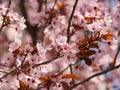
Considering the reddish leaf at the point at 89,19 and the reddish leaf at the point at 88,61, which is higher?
the reddish leaf at the point at 89,19

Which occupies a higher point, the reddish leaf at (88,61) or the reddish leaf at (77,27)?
the reddish leaf at (77,27)

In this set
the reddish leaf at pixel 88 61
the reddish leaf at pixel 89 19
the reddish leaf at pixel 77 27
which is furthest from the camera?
the reddish leaf at pixel 77 27

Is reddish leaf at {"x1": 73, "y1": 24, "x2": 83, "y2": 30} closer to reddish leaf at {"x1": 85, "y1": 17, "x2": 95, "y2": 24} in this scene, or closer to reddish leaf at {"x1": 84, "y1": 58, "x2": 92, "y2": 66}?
reddish leaf at {"x1": 85, "y1": 17, "x2": 95, "y2": 24}

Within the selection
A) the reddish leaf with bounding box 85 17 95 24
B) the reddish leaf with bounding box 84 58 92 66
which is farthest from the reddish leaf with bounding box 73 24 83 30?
the reddish leaf with bounding box 84 58 92 66

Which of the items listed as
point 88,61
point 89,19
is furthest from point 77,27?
point 88,61

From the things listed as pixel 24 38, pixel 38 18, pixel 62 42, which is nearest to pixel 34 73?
pixel 62 42

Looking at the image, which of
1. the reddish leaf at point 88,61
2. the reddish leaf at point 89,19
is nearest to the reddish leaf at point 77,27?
the reddish leaf at point 89,19

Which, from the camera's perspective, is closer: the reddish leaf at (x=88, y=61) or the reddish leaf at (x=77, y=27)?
the reddish leaf at (x=88, y=61)

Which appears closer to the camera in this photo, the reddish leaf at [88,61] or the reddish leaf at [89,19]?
the reddish leaf at [88,61]

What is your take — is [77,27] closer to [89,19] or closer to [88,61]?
[89,19]

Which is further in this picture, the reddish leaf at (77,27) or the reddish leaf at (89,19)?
the reddish leaf at (77,27)

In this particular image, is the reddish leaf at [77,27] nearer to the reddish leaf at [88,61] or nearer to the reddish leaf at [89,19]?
the reddish leaf at [89,19]

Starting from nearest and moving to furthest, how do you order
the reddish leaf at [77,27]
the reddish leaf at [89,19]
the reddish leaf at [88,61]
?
the reddish leaf at [88,61], the reddish leaf at [89,19], the reddish leaf at [77,27]
